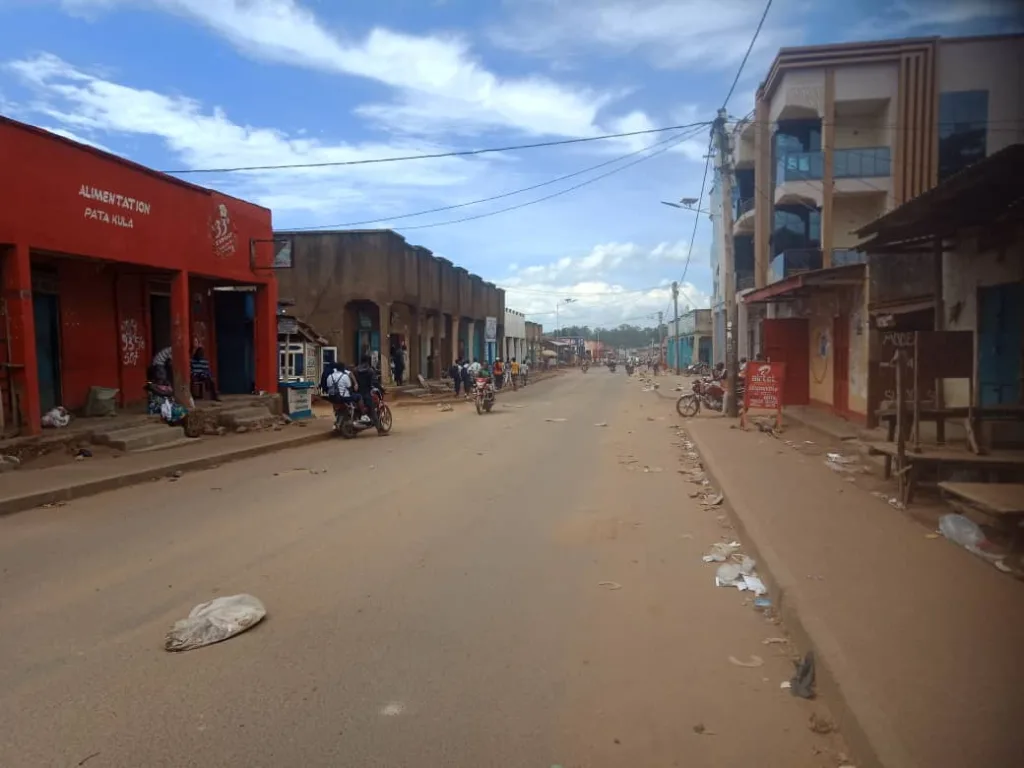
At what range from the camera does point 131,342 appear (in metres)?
16.3

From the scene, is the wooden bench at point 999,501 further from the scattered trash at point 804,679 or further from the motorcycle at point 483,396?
the motorcycle at point 483,396

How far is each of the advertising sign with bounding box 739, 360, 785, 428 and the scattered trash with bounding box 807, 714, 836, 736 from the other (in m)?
14.4

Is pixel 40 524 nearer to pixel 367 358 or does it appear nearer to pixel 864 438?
pixel 367 358

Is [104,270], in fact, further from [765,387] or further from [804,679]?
[804,679]

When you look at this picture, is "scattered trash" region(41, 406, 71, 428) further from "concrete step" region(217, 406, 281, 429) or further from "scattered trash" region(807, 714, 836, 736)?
"scattered trash" region(807, 714, 836, 736)

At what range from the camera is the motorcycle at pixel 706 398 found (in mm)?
23484

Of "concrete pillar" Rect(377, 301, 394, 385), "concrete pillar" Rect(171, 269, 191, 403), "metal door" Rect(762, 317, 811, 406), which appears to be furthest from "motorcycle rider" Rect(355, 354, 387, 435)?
"concrete pillar" Rect(377, 301, 394, 385)

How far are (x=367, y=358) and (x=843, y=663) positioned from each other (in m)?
14.7

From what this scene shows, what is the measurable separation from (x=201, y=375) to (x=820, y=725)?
57.0ft

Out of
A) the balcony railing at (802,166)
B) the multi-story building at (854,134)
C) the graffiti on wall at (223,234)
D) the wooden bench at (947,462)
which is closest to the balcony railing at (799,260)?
the multi-story building at (854,134)

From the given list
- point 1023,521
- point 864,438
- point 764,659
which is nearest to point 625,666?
point 764,659

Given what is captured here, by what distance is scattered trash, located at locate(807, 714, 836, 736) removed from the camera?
3678 mm

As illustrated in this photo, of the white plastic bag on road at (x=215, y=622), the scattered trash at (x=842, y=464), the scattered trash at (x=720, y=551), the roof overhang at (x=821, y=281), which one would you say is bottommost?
the scattered trash at (x=720, y=551)

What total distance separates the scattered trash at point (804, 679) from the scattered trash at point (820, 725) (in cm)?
26
